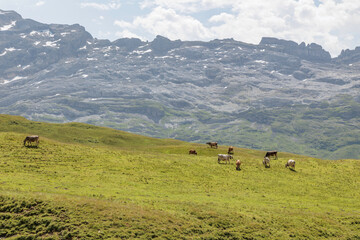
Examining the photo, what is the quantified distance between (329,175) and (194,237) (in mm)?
45894

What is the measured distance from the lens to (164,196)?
42.1 meters

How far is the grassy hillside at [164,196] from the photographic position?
96.8 feet

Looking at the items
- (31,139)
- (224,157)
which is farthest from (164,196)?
(31,139)

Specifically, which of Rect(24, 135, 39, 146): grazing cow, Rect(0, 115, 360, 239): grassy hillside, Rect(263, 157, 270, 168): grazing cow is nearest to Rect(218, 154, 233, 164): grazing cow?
Rect(0, 115, 360, 239): grassy hillside

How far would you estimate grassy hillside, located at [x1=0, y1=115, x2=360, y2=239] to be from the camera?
29.5 metres

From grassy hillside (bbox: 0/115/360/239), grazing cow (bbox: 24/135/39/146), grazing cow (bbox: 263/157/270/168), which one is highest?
grazing cow (bbox: 24/135/39/146)

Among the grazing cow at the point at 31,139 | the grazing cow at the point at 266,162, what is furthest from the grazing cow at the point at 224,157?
the grazing cow at the point at 31,139

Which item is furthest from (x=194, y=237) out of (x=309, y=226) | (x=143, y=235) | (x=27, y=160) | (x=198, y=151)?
(x=198, y=151)

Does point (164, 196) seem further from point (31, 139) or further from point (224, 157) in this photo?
point (31, 139)

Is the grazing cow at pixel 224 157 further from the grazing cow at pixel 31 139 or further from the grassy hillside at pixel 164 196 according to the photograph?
the grazing cow at pixel 31 139

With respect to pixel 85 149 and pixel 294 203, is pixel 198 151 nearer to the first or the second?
pixel 85 149

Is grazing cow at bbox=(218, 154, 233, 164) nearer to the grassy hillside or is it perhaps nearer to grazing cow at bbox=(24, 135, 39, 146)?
the grassy hillside

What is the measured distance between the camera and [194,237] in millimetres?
29953

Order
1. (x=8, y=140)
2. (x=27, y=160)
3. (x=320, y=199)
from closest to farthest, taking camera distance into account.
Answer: (x=320, y=199), (x=27, y=160), (x=8, y=140)
